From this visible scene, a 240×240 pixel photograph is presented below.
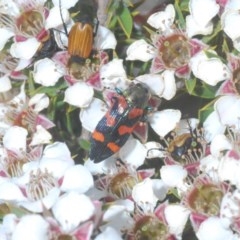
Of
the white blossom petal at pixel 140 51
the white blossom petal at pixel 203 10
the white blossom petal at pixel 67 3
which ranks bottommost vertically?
the white blossom petal at pixel 140 51

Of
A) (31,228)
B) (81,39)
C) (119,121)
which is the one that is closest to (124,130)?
(119,121)

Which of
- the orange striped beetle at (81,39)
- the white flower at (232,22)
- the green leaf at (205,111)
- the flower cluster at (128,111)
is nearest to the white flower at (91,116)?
the flower cluster at (128,111)

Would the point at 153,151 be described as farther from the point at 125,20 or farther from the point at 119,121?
the point at 125,20

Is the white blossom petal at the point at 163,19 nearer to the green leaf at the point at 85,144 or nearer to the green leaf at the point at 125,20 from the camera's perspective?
the green leaf at the point at 125,20

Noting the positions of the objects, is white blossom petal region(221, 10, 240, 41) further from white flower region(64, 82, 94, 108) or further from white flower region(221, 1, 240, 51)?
white flower region(64, 82, 94, 108)

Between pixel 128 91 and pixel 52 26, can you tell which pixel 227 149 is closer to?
pixel 128 91

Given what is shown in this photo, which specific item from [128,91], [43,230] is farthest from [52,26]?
[43,230]
